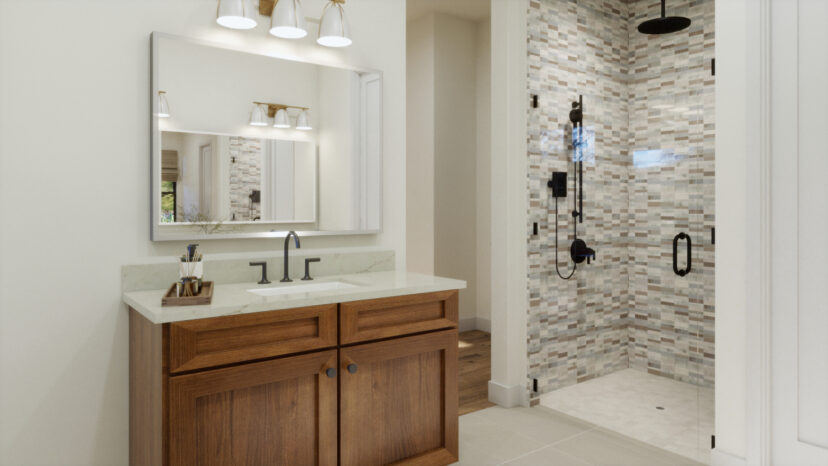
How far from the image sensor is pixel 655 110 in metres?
3.88

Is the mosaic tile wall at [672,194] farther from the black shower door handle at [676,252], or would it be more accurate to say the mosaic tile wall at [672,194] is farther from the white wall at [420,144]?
→ the white wall at [420,144]

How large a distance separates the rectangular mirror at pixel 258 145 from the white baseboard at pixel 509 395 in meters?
1.34

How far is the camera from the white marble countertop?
1774mm

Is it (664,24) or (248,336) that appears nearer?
(248,336)

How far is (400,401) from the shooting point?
2291 mm

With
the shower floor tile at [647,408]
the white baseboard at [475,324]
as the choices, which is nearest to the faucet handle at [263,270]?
the shower floor tile at [647,408]

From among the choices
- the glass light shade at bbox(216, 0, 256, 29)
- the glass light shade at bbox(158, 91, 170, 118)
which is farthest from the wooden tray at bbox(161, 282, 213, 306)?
the glass light shade at bbox(216, 0, 256, 29)

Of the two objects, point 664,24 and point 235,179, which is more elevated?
point 664,24

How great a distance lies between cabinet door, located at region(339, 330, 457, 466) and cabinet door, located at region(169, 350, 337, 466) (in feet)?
0.29

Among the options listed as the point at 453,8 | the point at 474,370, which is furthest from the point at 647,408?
the point at 453,8

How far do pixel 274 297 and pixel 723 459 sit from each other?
2150 mm

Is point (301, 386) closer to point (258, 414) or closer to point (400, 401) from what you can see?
point (258, 414)

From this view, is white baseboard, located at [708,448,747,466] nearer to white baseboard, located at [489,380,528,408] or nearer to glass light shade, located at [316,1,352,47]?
white baseboard, located at [489,380,528,408]

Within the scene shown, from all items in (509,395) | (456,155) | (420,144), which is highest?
(420,144)
